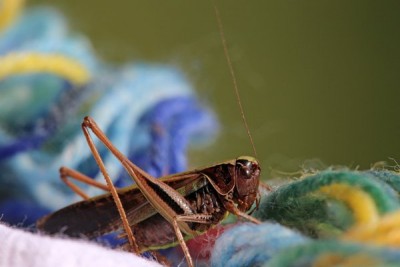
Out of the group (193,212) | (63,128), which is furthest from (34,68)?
(193,212)

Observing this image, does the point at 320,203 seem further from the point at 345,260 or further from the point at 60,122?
the point at 60,122

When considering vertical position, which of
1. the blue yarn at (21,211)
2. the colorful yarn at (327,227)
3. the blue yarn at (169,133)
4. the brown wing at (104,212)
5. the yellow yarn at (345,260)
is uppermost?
the blue yarn at (169,133)

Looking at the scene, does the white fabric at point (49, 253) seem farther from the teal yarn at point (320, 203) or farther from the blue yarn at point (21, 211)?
the blue yarn at point (21, 211)

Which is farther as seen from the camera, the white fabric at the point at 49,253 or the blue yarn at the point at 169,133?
the blue yarn at the point at 169,133

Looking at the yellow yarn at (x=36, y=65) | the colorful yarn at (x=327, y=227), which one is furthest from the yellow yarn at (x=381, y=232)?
the yellow yarn at (x=36, y=65)

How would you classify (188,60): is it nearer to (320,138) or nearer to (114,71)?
Result: (114,71)

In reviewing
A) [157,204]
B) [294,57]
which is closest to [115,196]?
[157,204]
